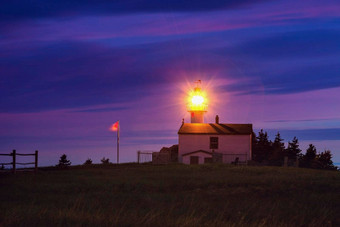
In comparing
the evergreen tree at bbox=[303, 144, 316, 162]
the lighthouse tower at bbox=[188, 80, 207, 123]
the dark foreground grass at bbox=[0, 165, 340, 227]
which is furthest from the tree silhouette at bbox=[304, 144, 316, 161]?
the dark foreground grass at bbox=[0, 165, 340, 227]

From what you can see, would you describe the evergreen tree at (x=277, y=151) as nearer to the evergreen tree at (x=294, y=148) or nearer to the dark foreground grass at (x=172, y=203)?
the evergreen tree at (x=294, y=148)

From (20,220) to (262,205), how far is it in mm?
9356

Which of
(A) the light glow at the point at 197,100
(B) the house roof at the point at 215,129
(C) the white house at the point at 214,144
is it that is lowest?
(C) the white house at the point at 214,144

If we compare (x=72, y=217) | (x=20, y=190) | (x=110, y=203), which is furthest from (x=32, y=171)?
(x=72, y=217)

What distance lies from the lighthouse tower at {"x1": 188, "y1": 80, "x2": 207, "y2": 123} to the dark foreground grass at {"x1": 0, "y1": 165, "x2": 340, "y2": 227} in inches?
1437

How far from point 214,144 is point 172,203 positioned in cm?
4103

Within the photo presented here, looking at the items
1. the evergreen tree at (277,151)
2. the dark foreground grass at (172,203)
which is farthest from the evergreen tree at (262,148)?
the dark foreground grass at (172,203)

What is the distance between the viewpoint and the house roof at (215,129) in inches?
2269

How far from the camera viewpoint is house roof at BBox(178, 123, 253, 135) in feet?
189

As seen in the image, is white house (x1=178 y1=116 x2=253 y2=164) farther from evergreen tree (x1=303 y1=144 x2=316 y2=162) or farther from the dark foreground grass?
the dark foreground grass

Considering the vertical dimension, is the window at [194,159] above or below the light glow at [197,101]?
below

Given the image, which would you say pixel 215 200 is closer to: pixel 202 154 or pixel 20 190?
pixel 20 190

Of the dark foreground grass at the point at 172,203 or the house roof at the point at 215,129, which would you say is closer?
the dark foreground grass at the point at 172,203

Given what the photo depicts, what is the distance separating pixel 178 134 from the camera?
58.4 meters
